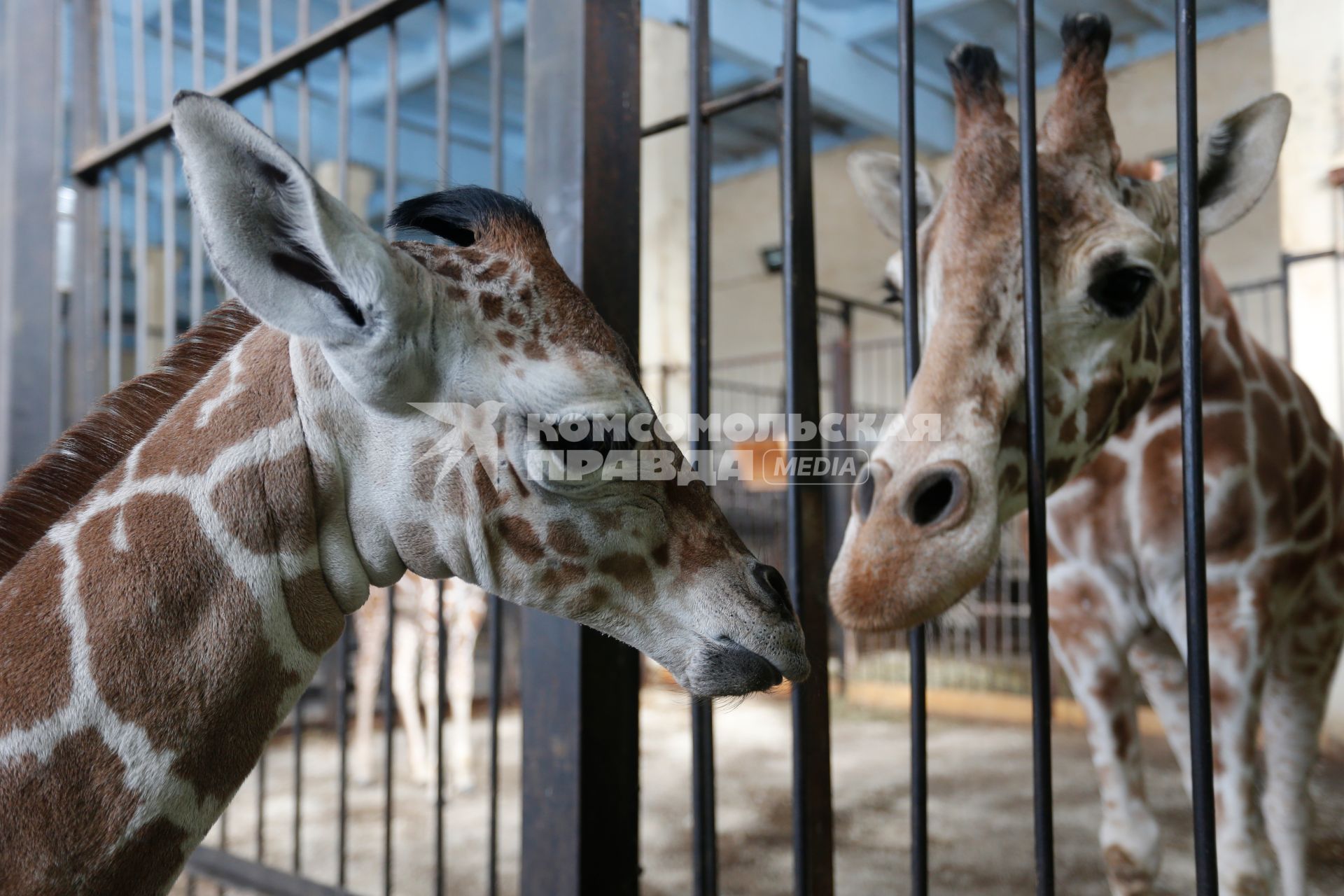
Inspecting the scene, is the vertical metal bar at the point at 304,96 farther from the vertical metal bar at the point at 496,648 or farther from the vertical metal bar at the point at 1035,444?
the vertical metal bar at the point at 1035,444

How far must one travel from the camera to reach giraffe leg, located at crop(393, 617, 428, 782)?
4.70 meters

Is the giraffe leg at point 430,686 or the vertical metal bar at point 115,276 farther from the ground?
the vertical metal bar at point 115,276

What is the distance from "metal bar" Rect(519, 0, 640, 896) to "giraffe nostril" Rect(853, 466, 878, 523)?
1.73 ft

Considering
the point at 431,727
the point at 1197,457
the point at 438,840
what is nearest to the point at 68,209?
the point at 431,727

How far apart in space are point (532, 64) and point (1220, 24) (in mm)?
6467

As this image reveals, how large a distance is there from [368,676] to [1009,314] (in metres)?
4.33

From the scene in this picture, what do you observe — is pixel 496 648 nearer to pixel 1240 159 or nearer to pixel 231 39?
pixel 1240 159

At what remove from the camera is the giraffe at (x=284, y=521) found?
968 millimetres

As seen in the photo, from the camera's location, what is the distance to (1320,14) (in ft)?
15.6

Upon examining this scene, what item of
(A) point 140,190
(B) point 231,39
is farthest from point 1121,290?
(A) point 140,190

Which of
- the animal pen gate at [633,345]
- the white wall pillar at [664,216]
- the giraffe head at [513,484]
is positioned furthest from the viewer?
the white wall pillar at [664,216]

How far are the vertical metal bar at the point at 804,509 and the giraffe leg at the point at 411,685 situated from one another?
3.45 m

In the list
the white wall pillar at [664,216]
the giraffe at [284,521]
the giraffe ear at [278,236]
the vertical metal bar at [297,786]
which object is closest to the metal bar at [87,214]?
the vertical metal bar at [297,786]

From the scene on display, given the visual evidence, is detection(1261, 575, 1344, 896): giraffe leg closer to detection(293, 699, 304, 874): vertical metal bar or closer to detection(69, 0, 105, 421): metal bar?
detection(293, 699, 304, 874): vertical metal bar
